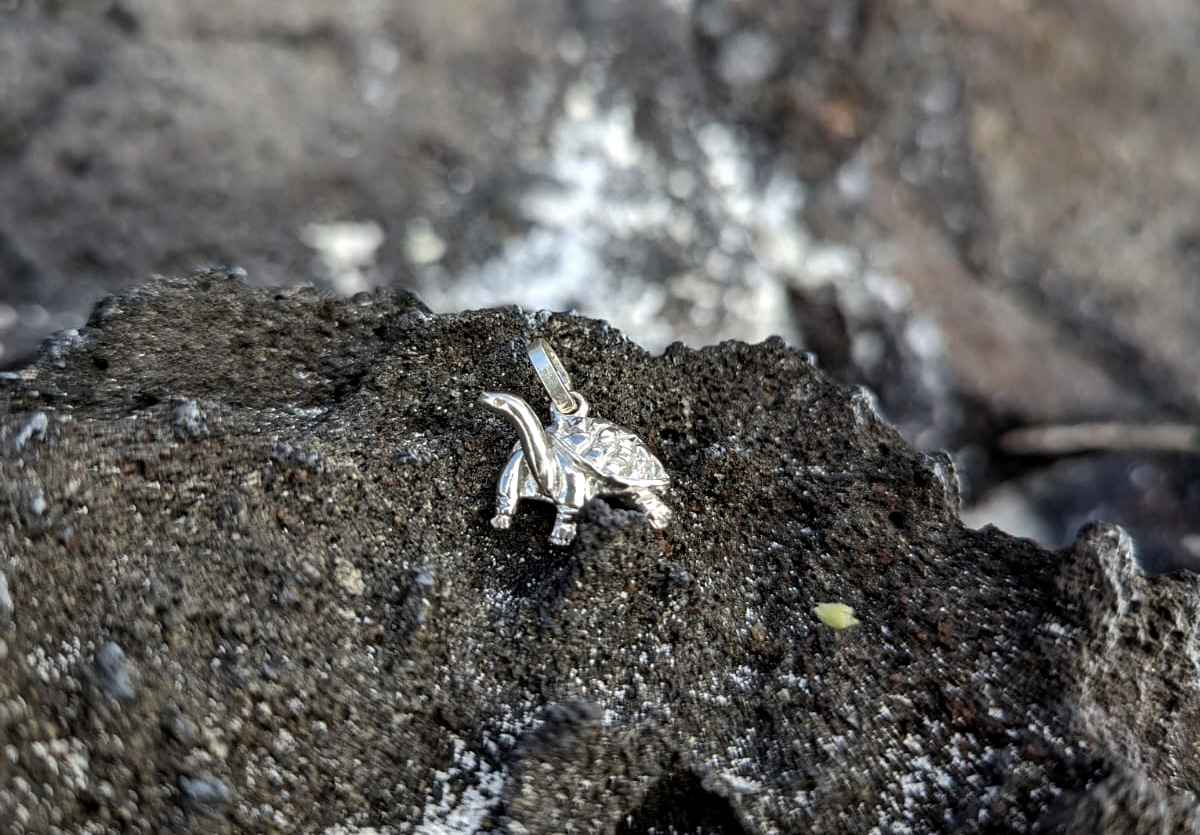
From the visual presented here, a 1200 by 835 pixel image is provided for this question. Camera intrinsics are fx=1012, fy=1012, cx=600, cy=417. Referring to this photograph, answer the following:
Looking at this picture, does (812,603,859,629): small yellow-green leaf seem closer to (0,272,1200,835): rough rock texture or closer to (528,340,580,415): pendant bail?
(0,272,1200,835): rough rock texture

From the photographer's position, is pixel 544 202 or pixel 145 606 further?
pixel 544 202

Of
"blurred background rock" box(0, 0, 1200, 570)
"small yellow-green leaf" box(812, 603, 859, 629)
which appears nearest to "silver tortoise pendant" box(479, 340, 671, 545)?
"small yellow-green leaf" box(812, 603, 859, 629)

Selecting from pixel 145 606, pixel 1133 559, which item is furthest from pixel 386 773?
pixel 1133 559

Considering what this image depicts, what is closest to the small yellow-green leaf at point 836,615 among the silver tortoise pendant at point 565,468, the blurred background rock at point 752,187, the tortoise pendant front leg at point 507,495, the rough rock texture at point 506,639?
the rough rock texture at point 506,639

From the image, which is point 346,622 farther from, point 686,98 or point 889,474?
point 686,98

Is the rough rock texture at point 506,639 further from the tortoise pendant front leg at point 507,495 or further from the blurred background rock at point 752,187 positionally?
the blurred background rock at point 752,187

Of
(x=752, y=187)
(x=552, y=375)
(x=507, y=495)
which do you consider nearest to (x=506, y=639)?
(x=507, y=495)
